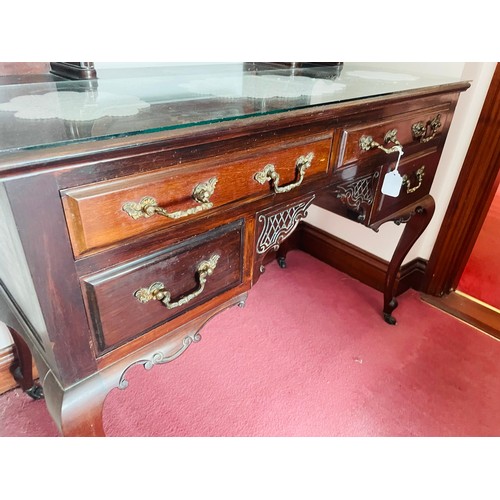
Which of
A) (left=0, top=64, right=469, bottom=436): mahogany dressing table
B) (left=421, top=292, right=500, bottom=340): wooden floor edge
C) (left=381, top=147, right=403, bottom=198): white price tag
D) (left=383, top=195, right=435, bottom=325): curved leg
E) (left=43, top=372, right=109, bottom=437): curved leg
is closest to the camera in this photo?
(left=0, top=64, right=469, bottom=436): mahogany dressing table

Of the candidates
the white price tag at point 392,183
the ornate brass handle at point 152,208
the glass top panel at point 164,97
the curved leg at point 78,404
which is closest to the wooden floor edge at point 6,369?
the curved leg at point 78,404

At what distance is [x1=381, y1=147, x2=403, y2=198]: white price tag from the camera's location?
0.94 meters

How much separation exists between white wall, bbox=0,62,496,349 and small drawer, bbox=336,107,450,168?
0.25 metres

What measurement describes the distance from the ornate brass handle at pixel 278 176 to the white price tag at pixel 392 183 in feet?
1.04

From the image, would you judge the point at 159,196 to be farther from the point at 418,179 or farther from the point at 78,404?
the point at 418,179

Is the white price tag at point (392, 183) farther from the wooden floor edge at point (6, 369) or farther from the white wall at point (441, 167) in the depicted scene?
the wooden floor edge at point (6, 369)

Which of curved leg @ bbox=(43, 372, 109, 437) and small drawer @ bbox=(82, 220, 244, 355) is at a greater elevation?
small drawer @ bbox=(82, 220, 244, 355)

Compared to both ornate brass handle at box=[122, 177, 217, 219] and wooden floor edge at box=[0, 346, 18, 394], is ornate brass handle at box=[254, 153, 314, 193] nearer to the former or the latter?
ornate brass handle at box=[122, 177, 217, 219]

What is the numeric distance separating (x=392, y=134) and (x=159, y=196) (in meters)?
0.61

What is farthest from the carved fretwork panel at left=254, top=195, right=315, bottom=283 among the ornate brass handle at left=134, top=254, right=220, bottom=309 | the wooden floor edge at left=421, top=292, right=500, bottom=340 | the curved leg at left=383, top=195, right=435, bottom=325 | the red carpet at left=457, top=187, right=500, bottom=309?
the red carpet at left=457, top=187, right=500, bottom=309

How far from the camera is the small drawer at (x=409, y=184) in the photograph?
1034 millimetres

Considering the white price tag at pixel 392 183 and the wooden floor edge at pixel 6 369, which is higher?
the white price tag at pixel 392 183

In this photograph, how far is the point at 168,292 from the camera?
0.61 metres
